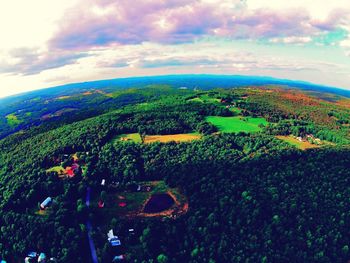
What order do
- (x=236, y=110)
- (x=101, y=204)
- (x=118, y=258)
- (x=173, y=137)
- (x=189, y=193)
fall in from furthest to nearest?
(x=236, y=110) < (x=173, y=137) < (x=189, y=193) < (x=101, y=204) < (x=118, y=258)

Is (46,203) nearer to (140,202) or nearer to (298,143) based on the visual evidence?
(140,202)

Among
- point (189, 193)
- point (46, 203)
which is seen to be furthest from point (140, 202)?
point (46, 203)

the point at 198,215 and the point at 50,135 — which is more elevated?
the point at 50,135

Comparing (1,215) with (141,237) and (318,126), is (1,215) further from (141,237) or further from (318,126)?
(318,126)

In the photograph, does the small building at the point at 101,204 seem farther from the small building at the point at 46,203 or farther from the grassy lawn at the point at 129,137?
the grassy lawn at the point at 129,137

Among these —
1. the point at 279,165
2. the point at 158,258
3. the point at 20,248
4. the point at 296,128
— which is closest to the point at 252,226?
the point at 158,258

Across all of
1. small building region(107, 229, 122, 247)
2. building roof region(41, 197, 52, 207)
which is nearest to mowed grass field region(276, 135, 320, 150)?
small building region(107, 229, 122, 247)
